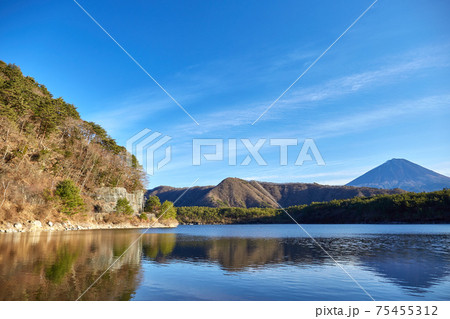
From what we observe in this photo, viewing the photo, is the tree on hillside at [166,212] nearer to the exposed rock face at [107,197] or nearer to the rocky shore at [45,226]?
the exposed rock face at [107,197]

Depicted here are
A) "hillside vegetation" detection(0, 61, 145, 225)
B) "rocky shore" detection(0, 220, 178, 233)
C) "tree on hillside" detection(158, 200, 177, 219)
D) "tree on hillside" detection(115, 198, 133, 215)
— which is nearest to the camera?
"rocky shore" detection(0, 220, 178, 233)

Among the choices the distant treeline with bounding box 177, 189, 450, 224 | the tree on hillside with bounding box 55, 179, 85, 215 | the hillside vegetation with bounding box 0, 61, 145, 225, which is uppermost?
the hillside vegetation with bounding box 0, 61, 145, 225

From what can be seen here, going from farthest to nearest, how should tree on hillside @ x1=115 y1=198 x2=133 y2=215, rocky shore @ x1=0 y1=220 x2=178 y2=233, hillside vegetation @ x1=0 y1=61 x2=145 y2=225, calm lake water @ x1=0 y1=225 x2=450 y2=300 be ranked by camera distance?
1. tree on hillside @ x1=115 y1=198 x2=133 y2=215
2. hillside vegetation @ x1=0 y1=61 x2=145 y2=225
3. rocky shore @ x1=0 y1=220 x2=178 y2=233
4. calm lake water @ x1=0 y1=225 x2=450 y2=300

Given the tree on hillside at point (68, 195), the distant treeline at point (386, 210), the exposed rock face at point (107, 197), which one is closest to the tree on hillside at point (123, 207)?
the exposed rock face at point (107, 197)

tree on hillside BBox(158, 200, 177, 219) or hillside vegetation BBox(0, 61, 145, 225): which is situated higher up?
hillside vegetation BBox(0, 61, 145, 225)

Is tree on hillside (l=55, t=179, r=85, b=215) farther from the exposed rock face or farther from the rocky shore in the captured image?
the exposed rock face

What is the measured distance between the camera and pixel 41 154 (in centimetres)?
5709

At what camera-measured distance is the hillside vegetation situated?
47.0 metres

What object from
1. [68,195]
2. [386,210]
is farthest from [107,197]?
[386,210]

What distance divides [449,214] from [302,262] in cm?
13132

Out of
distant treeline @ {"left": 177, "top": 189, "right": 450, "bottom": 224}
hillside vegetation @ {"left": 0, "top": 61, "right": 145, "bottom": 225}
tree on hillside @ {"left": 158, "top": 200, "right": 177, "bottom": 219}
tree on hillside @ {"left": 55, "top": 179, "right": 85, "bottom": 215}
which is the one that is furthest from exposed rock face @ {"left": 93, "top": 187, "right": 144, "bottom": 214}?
distant treeline @ {"left": 177, "top": 189, "right": 450, "bottom": 224}

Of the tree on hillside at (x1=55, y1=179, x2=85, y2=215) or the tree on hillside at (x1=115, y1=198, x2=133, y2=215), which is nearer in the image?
the tree on hillside at (x1=55, y1=179, x2=85, y2=215)

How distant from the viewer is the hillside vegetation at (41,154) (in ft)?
154
